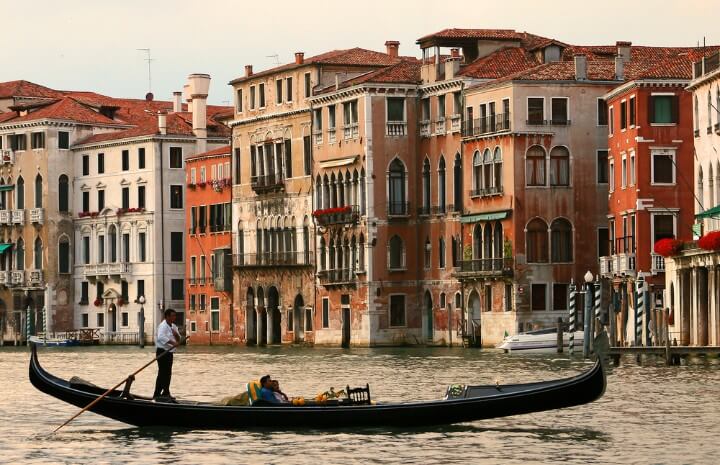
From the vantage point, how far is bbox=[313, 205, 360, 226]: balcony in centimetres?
8100

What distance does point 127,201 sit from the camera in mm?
99000

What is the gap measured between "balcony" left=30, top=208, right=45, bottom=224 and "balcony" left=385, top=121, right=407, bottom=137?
1033 inches

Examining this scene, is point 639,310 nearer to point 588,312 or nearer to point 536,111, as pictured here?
point 588,312

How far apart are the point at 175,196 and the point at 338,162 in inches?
684

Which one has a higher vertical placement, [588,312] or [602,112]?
[602,112]

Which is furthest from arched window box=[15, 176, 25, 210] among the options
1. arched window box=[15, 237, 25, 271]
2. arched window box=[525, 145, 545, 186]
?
arched window box=[525, 145, 545, 186]

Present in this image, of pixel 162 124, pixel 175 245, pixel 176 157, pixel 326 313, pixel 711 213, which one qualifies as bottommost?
pixel 326 313

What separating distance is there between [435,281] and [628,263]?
14.3m

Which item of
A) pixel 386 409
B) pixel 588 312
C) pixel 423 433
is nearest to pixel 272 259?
pixel 588 312

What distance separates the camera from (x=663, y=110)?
65.6m

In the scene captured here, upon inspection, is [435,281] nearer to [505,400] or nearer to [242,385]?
[242,385]

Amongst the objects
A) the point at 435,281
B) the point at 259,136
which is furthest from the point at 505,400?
the point at 259,136

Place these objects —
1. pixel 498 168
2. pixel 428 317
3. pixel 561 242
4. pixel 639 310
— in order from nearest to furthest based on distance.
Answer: pixel 639 310 < pixel 561 242 < pixel 498 168 < pixel 428 317

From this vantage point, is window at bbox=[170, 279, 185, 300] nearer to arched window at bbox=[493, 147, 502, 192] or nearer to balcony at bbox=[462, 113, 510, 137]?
balcony at bbox=[462, 113, 510, 137]
